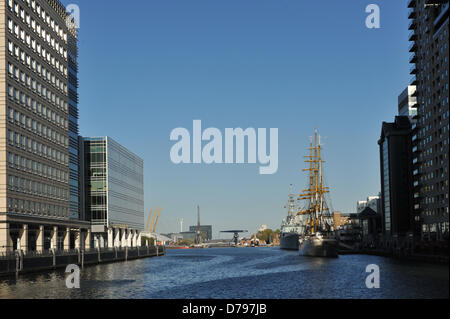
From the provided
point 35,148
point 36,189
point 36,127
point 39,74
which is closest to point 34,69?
point 39,74

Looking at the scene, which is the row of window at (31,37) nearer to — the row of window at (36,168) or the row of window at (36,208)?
the row of window at (36,168)

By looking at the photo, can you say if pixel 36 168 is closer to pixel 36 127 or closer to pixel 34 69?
pixel 36 127

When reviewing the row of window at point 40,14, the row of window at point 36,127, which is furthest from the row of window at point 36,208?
the row of window at point 40,14

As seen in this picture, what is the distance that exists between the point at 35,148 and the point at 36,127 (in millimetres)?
4723

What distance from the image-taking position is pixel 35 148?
442ft

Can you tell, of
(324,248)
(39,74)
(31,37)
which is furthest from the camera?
(324,248)

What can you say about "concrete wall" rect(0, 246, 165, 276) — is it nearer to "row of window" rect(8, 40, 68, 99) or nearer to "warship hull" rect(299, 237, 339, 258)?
"row of window" rect(8, 40, 68, 99)

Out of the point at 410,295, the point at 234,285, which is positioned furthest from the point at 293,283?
the point at 410,295

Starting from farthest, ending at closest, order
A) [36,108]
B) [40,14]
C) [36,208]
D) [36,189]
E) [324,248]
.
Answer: [324,248] < [40,14] < [36,108] < [36,189] < [36,208]

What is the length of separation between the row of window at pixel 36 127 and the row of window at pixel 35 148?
2.27 m

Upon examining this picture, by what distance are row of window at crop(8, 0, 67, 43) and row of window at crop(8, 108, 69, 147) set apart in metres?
21.2

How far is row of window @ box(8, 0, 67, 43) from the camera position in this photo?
124500mm
